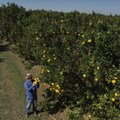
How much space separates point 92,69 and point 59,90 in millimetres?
1674

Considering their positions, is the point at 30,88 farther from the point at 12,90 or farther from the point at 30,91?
the point at 12,90

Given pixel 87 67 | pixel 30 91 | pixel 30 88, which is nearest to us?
pixel 87 67

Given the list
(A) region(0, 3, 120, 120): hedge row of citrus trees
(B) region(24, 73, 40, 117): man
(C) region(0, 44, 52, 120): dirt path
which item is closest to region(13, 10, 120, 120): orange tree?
(A) region(0, 3, 120, 120): hedge row of citrus trees

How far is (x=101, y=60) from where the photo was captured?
8.41m

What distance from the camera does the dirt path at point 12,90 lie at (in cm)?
1101

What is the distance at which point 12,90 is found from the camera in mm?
13727

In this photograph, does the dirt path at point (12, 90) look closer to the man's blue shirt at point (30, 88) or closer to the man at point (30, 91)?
the man at point (30, 91)

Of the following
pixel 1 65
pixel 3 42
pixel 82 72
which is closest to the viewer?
pixel 82 72

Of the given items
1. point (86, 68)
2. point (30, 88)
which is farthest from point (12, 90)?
point (86, 68)

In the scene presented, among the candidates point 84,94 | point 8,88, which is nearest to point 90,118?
point 84,94

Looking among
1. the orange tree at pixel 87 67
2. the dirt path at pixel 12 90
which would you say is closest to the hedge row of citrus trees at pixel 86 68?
the orange tree at pixel 87 67

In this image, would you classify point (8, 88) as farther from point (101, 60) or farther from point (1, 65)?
point (101, 60)

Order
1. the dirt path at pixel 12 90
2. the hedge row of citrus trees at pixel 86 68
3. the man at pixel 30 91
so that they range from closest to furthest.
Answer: the hedge row of citrus trees at pixel 86 68, the man at pixel 30 91, the dirt path at pixel 12 90

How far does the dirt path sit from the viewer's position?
36.1 ft
